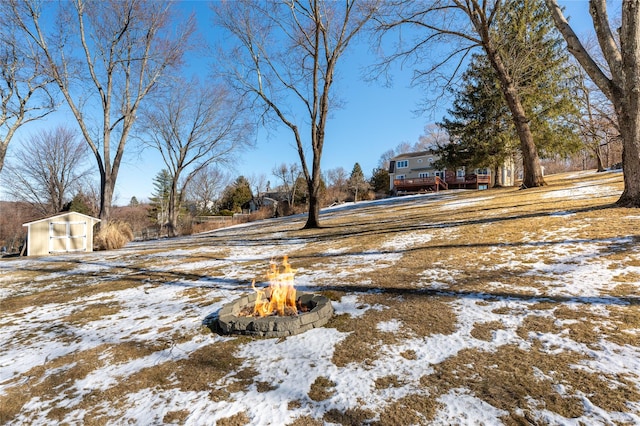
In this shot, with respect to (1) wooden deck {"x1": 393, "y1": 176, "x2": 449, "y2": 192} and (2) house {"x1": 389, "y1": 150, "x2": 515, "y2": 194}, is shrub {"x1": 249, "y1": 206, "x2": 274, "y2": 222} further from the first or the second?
(1) wooden deck {"x1": 393, "y1": 176, "x2": 449, "y2": 192}

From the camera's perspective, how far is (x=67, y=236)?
12688mm

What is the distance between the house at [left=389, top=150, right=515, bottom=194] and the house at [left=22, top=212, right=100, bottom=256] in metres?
25.0

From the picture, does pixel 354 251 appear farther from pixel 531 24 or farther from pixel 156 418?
pixel 531 24

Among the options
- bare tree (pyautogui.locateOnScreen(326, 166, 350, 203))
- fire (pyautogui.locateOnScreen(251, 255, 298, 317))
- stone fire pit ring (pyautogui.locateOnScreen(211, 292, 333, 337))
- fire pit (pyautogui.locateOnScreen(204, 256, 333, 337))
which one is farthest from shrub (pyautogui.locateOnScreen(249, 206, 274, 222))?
stone fire pit ring (pyautogui.locateOnScreen(211, 292, 333, 337))

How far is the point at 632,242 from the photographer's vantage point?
465cm

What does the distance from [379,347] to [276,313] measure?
147 centimetres

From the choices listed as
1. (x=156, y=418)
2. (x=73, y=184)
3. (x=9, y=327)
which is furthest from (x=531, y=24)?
(x=73, y=184)

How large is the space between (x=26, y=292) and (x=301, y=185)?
39.7m

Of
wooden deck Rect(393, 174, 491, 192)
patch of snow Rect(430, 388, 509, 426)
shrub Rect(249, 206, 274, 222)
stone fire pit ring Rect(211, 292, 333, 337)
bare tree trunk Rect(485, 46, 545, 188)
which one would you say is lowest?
patch of snow Rect(430, 388, 509, 426)

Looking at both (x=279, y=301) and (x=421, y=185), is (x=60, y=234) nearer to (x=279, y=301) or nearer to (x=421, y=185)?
(x=279, y=301)

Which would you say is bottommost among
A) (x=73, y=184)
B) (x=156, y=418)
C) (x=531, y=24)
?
(x=156, y=418)

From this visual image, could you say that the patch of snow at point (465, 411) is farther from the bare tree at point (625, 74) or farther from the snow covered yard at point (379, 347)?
the bare tree at point (625, 74)

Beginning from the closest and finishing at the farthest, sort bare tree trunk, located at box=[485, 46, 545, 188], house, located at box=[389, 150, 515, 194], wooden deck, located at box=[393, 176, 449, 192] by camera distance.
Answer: bare tree trunk, located at box=[485, 46, 545, 188] → house, located at box=[389, 150, 515, 194] → wooden deck, located at box=[393, 176, 449, 192]

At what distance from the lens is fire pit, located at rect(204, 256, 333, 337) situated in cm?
339
